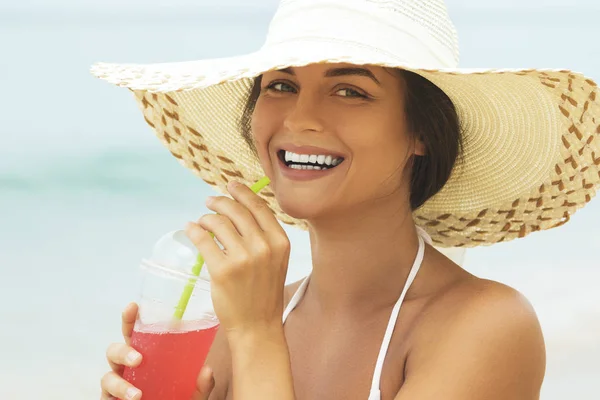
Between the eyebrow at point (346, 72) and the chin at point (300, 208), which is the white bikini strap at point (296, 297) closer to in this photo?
the chin at point (300, 208)

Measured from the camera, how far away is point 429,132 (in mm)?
1761

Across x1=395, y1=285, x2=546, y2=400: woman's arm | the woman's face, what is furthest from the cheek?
x1=395, y1=285, x2=546, y2=400: woman's arm

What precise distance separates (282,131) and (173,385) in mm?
503

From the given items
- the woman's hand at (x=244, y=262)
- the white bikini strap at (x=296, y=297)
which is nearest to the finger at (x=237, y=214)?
the woman's hand at (x=244, y=262)

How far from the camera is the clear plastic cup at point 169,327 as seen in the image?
1479mm

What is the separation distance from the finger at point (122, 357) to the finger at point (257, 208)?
0.30 metres

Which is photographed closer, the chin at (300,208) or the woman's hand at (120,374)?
the woman's hand at (120,374)

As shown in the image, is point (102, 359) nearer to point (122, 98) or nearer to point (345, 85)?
point (345, 85)

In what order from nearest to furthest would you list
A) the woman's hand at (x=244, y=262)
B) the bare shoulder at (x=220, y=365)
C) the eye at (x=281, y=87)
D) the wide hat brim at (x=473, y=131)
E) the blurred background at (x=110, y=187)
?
the woman's hand at (x=244, y=262)
the wide hat brim at (x=473, y=131)
the eye at (x=281, y=87)
the bare shoulder at (x=220, y=365)
the blurred background at (x=110, y=187)

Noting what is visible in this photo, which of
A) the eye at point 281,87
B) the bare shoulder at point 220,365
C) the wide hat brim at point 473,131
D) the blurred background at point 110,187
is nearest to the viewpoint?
the wide hat brim at point 473,131

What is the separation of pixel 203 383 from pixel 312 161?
48cm

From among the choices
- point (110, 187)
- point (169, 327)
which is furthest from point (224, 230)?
point (110, 187)

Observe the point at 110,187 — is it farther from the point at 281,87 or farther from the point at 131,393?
the point at 131,393

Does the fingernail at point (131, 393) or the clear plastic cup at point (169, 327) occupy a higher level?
the clear plastic cup at point (169, 327)
